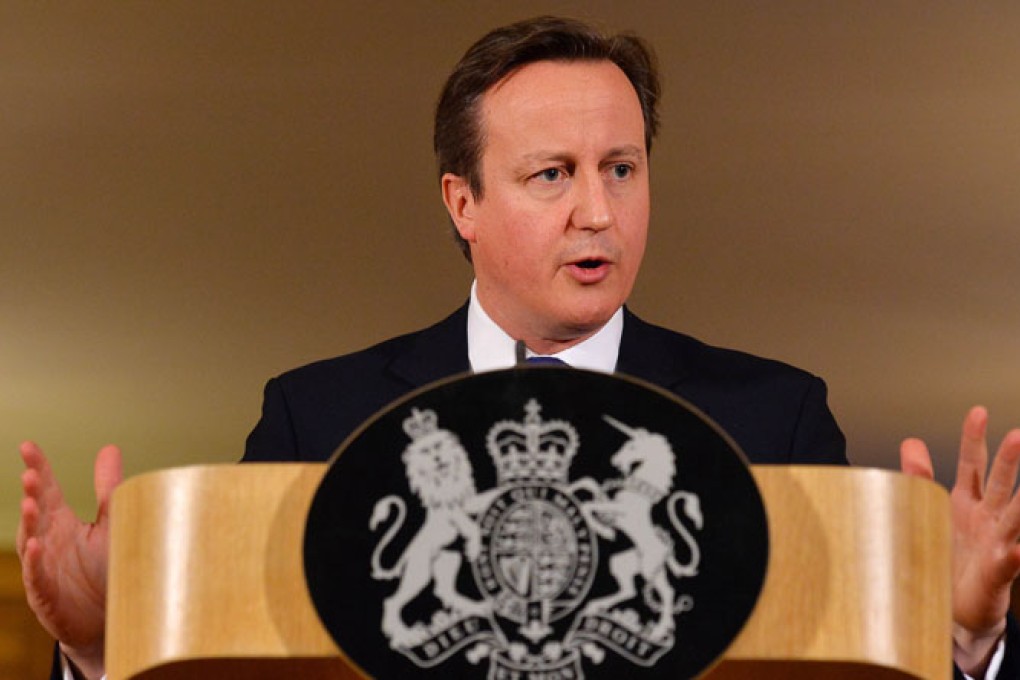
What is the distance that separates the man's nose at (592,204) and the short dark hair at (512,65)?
6.6 inches

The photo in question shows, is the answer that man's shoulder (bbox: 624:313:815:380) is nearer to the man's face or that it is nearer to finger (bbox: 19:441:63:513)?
the man's face

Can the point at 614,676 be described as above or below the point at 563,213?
below

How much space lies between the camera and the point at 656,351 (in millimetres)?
1818

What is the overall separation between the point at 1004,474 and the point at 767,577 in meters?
0.31

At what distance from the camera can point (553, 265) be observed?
1.77 meters

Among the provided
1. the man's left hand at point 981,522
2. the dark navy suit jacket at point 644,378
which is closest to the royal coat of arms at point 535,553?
the man's left hand at point 981,522

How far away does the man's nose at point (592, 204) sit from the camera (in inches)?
→ 67.4

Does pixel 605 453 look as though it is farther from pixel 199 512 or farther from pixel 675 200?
pixel 675 200

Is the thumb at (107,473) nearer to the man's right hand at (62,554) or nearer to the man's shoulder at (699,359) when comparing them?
the man's right hand at (62,554)

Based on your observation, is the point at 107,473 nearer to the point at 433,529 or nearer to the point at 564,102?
the point at 433,529

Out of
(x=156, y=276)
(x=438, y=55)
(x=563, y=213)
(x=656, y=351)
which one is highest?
(x=438, y=55)

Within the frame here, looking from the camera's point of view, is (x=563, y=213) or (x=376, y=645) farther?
(x=563, y=213)

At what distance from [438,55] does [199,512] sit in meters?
2.33

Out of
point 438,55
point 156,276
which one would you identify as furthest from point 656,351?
point 156,276
